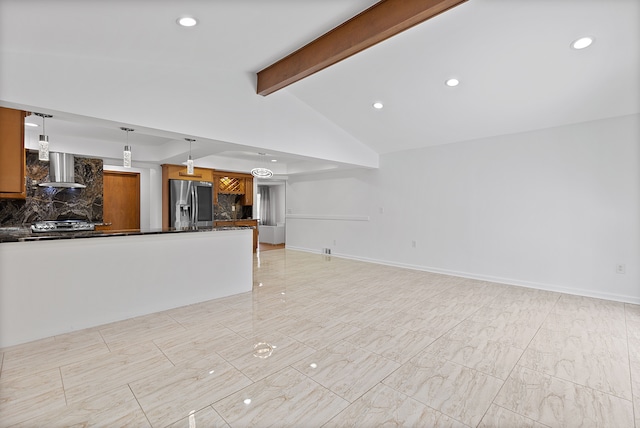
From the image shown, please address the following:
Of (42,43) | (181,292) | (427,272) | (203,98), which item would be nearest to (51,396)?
(181,292)

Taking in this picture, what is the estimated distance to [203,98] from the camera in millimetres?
Answer: 3547

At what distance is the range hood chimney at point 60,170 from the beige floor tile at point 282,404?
17.1ft

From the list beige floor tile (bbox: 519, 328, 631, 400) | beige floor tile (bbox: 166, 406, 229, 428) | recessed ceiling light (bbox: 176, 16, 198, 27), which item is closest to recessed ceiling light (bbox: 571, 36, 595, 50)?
beige floor tile (bbox: 519, 328, 631, 400)

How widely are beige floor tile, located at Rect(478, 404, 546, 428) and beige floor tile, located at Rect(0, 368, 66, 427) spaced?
2615 millimetres

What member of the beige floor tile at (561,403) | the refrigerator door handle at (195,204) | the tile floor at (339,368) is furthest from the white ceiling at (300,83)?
the beige floor tile at (561,403)

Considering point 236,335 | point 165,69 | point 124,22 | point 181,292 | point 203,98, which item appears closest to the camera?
point 124,22

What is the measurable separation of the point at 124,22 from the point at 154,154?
4.06 m

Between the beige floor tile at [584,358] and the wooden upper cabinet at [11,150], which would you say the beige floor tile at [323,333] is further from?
the wooden upper cabinet at [11,150]

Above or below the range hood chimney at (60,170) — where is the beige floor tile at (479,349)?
below

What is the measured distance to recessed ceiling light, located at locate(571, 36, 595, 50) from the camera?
2.83 m

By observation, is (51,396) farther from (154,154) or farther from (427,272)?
(427,272)

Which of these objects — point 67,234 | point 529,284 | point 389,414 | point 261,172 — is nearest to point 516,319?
point 529,284

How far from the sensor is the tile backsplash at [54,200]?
15.8ft

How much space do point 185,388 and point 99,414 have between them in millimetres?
478
